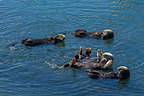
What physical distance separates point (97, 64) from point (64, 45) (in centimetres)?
270

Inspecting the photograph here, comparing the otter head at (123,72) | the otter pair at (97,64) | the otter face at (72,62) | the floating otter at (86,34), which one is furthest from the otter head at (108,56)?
the floating otter at (86,34)

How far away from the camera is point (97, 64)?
15977 mm

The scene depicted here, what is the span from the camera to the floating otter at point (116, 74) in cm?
1509

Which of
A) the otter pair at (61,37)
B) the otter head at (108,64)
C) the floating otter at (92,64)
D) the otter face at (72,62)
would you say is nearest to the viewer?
the otter head at (108,64)

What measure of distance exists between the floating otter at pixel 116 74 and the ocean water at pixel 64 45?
17 cm

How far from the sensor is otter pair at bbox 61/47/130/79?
49.8 ft

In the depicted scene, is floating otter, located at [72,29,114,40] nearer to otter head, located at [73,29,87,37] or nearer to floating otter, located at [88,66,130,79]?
otter head, located at [73,29,87,37]

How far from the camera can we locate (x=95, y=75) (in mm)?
15219

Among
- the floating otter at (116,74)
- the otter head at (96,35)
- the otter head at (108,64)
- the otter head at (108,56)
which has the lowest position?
the floating otter at (116,74)

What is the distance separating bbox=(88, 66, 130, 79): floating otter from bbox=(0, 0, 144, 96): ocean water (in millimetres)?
170

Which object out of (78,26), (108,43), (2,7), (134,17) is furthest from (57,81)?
(2,7)

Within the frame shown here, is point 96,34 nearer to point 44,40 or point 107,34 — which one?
point 107,34

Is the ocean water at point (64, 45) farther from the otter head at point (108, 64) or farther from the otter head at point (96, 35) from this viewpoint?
the otter head at point (108, 64)

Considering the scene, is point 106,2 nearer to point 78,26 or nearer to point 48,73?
point 78,26
